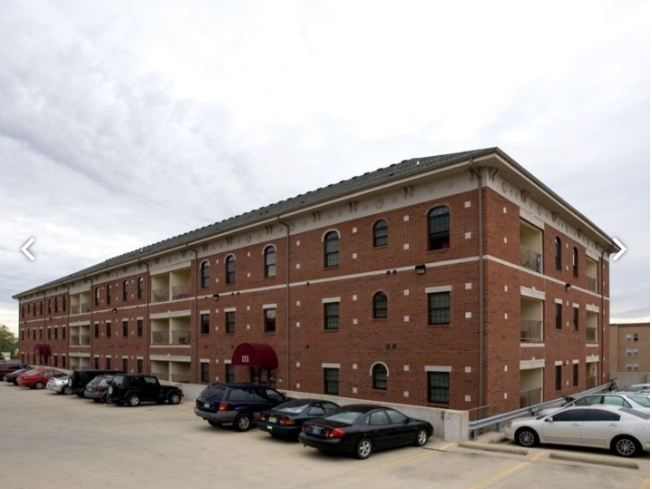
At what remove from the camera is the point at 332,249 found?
2542 centimetres

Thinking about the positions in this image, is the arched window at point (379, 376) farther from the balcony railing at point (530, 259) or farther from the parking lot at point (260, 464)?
the balcony railing at point (530, 259)

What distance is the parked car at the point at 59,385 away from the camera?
35.1 metres

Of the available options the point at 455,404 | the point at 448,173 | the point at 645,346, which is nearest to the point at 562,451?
the point at 455,404

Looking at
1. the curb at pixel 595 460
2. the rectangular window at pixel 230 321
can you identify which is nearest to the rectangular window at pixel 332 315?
the rectangular window at pixel 230 321

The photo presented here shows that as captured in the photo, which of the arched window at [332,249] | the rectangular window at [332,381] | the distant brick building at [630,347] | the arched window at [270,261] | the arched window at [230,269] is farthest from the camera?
the distant brick building at [630,347]

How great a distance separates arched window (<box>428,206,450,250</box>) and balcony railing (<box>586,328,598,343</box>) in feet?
51.2

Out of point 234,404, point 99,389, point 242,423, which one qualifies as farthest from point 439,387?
point 99,389

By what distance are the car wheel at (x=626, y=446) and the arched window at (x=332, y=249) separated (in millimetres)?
13374

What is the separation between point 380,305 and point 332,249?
3.99 meters

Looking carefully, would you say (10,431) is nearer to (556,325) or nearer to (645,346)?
(556,325)

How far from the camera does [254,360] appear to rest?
27.2 meters

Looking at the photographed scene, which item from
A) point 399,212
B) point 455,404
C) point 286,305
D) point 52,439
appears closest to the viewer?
point 52,439

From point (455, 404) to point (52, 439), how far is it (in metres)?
13.6

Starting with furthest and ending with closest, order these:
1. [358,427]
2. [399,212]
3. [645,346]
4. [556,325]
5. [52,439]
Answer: [645,346] < [556,325] < [399,212] < [52,439] < [358,427]
